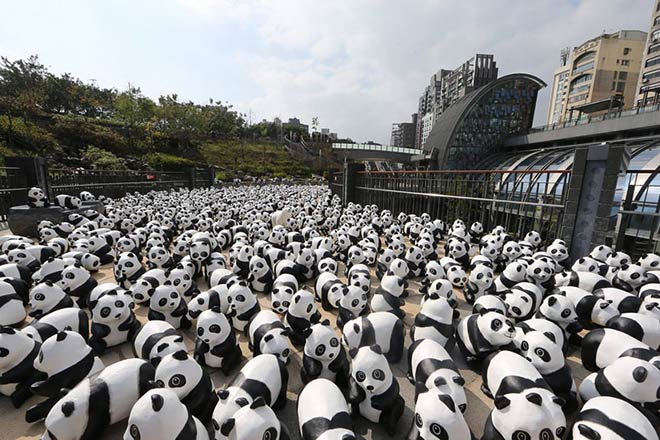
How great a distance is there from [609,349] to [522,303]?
95 cm

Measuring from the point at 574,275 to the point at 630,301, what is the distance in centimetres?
85

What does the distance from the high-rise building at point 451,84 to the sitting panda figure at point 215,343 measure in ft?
185

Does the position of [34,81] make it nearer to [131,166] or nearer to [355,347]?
[131,166]

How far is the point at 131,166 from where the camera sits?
34.0 metres

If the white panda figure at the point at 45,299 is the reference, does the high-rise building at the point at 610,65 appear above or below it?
above

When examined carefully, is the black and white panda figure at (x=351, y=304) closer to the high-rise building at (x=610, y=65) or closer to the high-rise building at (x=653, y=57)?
the high-rise building at (x=653, y=57)

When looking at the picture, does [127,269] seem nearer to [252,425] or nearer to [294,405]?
[294,405]

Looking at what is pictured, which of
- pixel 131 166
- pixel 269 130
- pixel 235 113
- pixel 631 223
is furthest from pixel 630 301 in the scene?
pixel 269 130

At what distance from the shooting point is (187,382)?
2.28 metres

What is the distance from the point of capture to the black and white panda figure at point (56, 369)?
2373 millimetres

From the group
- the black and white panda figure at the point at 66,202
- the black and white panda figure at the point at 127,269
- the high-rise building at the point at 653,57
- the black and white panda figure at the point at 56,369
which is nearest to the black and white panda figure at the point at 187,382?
the black and white panda figure at the point at 56,369

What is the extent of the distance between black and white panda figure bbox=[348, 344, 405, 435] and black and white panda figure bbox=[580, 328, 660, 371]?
206cm

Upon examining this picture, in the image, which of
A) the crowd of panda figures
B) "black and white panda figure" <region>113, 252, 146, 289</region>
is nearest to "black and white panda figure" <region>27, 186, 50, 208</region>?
the crowd of panda figures

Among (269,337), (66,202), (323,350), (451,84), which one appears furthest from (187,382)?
(451,84)
